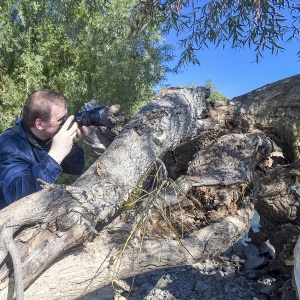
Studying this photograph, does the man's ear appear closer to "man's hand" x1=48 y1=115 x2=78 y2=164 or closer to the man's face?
the man's face

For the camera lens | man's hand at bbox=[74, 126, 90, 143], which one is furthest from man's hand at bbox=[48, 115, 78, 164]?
the camera lens

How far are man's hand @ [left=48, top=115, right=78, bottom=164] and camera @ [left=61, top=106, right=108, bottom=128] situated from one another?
92mm

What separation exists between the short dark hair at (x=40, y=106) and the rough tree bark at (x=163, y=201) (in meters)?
0.45

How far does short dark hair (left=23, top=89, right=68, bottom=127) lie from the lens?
2432 millimetres

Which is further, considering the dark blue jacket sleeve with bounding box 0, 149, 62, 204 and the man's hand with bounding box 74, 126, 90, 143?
the man's hand with bounding box 74, 126, 90, 143

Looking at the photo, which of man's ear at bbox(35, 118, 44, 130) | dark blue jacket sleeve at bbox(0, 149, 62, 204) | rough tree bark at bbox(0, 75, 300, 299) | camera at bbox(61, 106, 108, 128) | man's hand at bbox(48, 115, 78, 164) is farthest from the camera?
camera at bbox(61, 106, 108, 128)

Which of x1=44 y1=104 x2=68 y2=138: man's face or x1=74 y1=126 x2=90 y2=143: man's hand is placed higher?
x1=44 y1=104 x2=68 y2=138: man's face

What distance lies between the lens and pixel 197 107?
114 inches

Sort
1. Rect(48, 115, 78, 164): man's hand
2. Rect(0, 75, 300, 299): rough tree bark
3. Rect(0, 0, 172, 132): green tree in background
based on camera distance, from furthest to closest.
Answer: Rect(0, 0, 172, 132): green tree in background < Rect(48, 115, 78, 164): man's hand < Rect(0, 75, 300, 299): rough tree bark

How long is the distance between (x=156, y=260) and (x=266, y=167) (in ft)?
4.83

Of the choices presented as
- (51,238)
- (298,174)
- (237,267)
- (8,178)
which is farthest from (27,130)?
(237,267)

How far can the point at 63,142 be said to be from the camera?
7.36 feet

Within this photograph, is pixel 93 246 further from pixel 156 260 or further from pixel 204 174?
pixel 204 174

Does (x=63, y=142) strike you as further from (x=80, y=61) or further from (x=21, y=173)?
(x=80, y=61)
